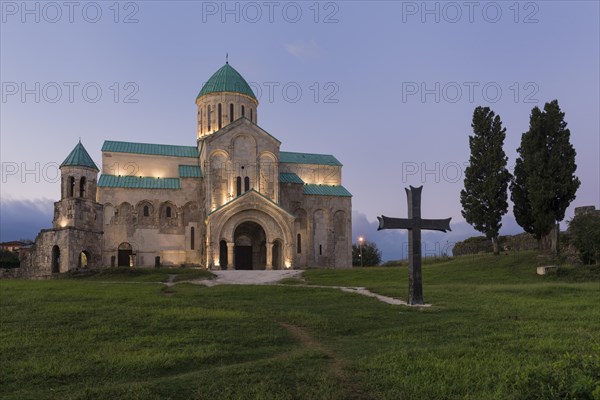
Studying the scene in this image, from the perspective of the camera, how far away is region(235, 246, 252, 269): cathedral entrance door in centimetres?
4356

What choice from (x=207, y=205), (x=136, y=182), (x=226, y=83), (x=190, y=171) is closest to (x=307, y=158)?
(x=226, y=83)

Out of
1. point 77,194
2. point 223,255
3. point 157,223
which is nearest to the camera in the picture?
point 77,194

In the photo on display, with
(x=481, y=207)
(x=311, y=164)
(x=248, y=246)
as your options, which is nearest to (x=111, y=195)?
(x=248, y=246)

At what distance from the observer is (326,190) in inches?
1877

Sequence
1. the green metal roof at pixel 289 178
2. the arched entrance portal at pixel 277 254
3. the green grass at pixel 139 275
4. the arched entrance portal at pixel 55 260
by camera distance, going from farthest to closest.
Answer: the green metal roof at pixel 289 178, the arched entrance portal at pixel 277 254, the arched entrance portal at pixel 55 260, the green grass at pixel 139 275

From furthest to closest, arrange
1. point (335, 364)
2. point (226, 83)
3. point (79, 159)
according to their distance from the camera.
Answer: point (226, 83)
point (79, 159)
point (335, 364)

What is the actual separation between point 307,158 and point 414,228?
3435cm

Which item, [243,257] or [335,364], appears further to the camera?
[243,257]

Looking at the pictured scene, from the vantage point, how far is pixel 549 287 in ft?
66.3

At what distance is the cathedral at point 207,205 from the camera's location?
3850 centimetres

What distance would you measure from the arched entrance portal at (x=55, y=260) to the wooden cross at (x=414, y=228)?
30.1m

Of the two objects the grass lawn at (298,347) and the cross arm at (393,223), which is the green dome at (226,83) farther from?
the cross arm at (393,223)

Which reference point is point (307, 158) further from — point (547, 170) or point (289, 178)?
point (547, 170)

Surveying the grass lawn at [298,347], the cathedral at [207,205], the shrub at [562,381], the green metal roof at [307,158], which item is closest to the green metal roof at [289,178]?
the cathedral at [207,205]
